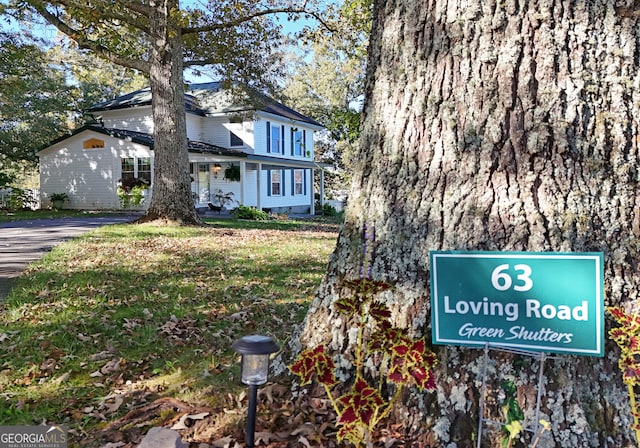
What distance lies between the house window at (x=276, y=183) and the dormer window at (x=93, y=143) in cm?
846

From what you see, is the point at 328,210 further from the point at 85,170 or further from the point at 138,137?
the point at 85,170

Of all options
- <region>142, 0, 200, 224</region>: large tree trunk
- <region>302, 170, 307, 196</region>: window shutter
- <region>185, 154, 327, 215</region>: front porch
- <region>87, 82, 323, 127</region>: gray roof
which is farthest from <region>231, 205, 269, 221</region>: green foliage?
<region>302, 170, 307, 196</region>: window shutter

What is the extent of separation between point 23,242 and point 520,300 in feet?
32.0

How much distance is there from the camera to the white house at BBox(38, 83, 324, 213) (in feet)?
66.8

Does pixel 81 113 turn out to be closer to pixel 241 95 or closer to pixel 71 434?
pixel 241 95

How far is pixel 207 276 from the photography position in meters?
5.98

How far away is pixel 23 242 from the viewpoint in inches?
367

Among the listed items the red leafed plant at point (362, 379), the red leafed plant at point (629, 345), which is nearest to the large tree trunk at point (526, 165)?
the red leafed plant at point (629, 345)

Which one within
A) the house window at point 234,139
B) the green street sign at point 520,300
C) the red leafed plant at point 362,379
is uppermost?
the house window at point 234,139

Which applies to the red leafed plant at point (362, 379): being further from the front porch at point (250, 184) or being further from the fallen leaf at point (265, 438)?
the front porch at point (250, 184)

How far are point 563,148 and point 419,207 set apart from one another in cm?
58

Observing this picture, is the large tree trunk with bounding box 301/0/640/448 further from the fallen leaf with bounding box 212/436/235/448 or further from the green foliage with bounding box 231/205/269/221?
the green foliage with bounding box 231/205/269/221

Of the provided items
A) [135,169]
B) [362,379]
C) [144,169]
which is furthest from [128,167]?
[362,379]

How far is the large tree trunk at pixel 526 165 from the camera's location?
1.85m
